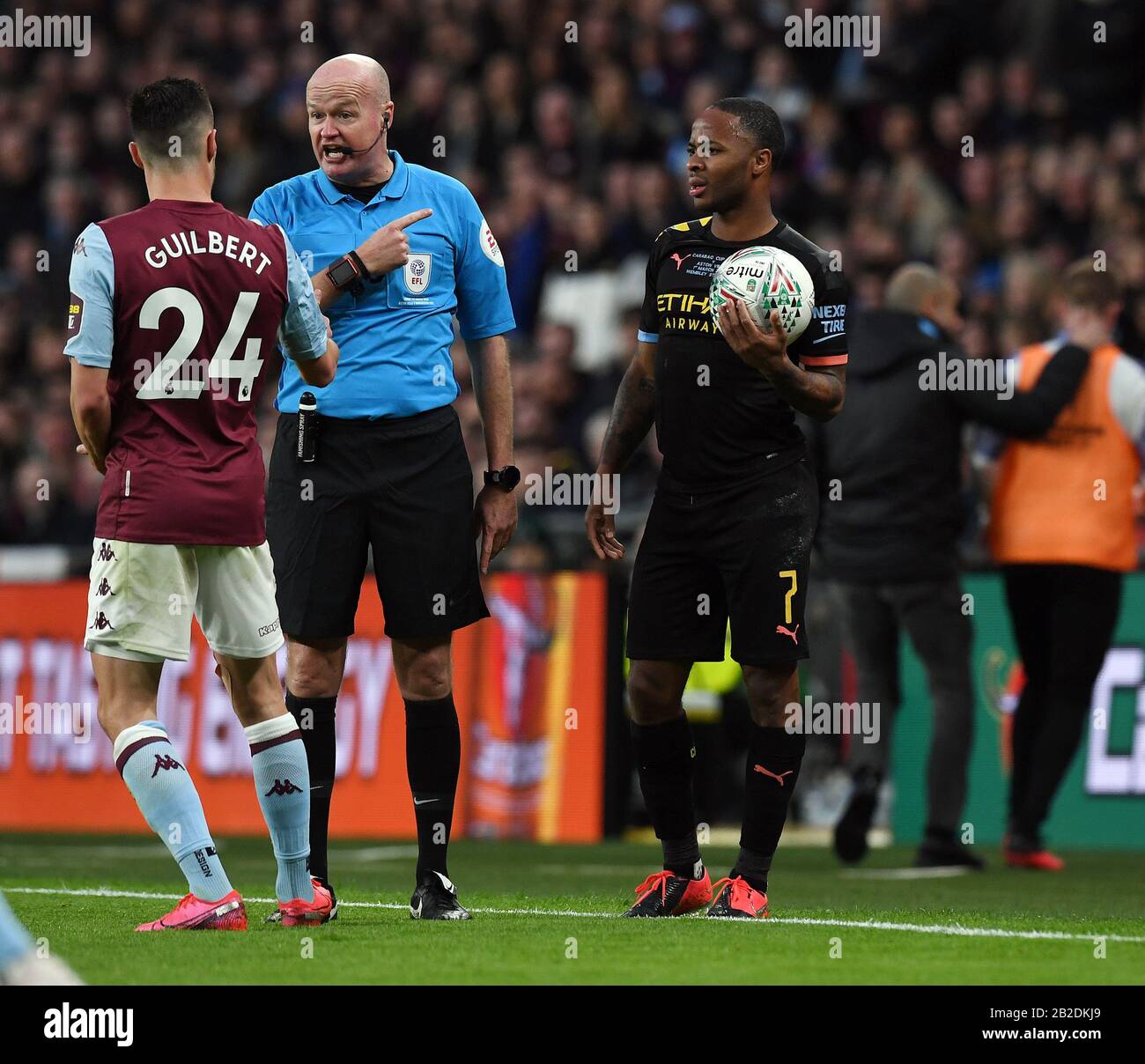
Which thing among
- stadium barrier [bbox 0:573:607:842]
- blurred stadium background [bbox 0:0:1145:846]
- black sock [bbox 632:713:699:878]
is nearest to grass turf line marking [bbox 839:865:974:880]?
blurred stadium background [bbox 0:0:1145:846]

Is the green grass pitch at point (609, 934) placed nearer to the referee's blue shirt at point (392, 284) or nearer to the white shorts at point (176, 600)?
the white shorts at point (176, 600)

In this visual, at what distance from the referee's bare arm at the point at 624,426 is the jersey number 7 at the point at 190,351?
141 centimetres

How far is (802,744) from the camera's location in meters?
6.66

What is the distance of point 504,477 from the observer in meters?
6.71

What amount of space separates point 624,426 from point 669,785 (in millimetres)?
1129

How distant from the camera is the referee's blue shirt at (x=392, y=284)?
6484mm

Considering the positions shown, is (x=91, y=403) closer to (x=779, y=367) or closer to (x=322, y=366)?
(x=322, y=366)

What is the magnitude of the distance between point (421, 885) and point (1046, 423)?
14.2 feet

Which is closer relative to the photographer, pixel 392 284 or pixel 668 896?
pixel 392 284

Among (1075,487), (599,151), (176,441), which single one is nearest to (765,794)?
(176,441)

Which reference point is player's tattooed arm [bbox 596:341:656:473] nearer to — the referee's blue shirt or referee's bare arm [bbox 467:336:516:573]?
referee's bare arm [bbox 467:336:516:573]

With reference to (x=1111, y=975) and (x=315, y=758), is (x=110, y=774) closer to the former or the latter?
(x=315, y=758)
